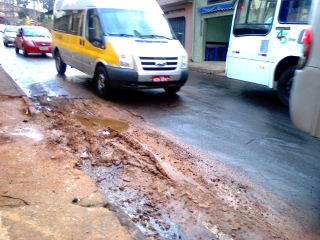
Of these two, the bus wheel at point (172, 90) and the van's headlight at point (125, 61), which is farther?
the bus wheel at point (172, 90)

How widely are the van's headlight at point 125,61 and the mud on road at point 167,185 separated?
71.2 inches

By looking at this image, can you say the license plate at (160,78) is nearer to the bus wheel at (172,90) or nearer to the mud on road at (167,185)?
the bus wheel at (172,90)

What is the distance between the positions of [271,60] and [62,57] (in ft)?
22.4

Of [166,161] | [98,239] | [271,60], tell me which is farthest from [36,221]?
[271,60]

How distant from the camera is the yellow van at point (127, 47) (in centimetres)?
736

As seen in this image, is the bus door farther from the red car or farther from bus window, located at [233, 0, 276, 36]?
the red car

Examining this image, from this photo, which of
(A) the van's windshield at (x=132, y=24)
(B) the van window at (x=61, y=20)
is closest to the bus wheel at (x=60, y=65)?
(B) the van window at (x=61, y=20)

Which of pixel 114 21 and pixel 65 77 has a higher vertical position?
pixel 114 21

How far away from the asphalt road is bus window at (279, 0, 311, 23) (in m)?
1.99

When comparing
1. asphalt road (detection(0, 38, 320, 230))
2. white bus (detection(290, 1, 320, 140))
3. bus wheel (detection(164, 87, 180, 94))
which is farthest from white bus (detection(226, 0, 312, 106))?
white bus (detection(290, 1, 320, 140))

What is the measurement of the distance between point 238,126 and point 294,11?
10.6ft

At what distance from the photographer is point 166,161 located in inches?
175

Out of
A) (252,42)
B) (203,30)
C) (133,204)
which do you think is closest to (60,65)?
(252,42)

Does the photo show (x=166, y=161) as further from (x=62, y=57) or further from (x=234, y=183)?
(x=62, y=57)
